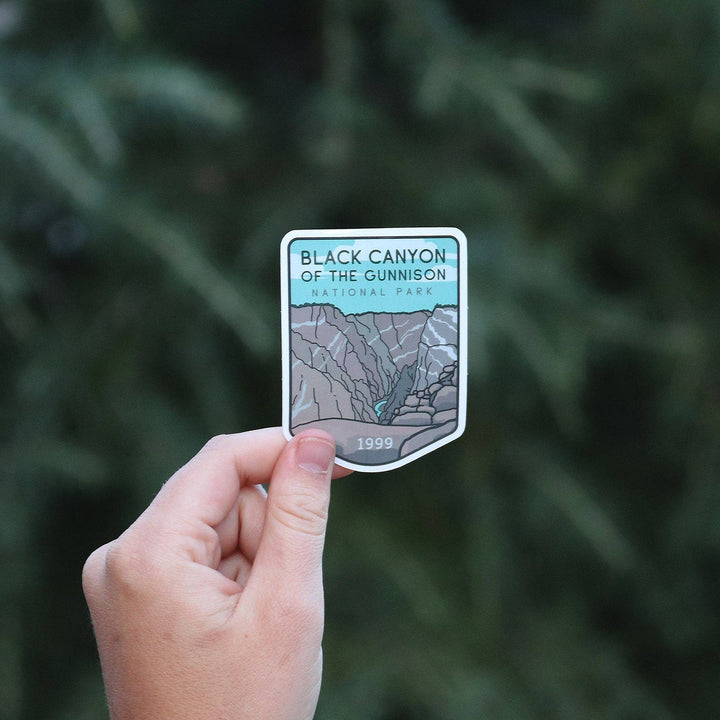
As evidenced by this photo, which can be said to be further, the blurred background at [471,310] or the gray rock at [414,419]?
the blurred background at [471,310]

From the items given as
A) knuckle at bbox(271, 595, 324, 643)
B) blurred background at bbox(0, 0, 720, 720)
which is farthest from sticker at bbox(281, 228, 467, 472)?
blurred background at bbox(0, 0, 720, 720)

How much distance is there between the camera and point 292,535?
2.17 ft

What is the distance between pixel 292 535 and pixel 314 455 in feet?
0.23

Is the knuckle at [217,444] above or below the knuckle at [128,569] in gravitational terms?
above

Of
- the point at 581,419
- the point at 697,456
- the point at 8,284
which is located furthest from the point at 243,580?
the point at 697,456

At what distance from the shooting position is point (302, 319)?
76cm

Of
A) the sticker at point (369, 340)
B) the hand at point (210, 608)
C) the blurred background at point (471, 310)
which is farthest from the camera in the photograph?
the blurred background at point (471, 310)

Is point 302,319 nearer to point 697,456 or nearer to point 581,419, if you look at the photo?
point 581,419

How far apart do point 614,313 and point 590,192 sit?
0.22 metres

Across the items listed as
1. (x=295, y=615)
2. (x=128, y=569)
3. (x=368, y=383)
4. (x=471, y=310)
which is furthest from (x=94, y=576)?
(x=471, y=310)

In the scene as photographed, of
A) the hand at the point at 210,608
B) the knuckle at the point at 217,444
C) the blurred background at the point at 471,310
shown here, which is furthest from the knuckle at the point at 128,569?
the blurred background at the point at 471,310

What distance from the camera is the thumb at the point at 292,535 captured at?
66 centimetres

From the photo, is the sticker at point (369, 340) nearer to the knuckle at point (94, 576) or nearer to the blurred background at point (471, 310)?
the knuckle at point (94, 576)

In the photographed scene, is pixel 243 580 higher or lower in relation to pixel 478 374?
lower
